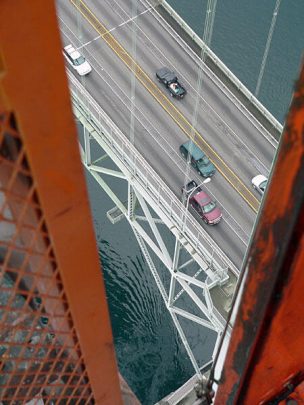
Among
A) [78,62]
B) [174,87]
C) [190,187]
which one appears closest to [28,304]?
[190,187]

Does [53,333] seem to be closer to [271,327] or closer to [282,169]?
[271,327]

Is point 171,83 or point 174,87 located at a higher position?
point 171,83

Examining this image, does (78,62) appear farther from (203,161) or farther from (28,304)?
(28,304)

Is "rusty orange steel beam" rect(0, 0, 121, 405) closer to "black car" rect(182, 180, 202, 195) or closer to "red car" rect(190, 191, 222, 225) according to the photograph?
"red car" rect(190, 191, 222, 225)

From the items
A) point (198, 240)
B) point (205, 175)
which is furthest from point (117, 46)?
point (198, 240)

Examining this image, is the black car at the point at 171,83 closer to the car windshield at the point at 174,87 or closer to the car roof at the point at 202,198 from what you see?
the car windshield at the point at 174,87

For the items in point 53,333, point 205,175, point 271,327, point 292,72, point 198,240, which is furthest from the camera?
point 292,72

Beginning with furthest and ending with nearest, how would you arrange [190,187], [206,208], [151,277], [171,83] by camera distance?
[151,277] < [171,83] < [190,187] < [206,208]
